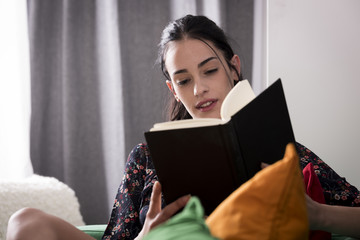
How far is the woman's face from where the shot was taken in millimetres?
1217

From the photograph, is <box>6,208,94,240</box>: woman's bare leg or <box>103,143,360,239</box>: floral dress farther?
<box>103,143,360,239</box>: floral dress

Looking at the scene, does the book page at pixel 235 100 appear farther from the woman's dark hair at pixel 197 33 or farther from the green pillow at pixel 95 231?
the green pillow at pixel 95 231

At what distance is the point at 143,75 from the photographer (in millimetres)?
2211

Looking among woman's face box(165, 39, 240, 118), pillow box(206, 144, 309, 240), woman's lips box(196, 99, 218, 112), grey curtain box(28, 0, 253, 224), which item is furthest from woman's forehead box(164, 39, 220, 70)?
grey curtain box(28, 0, 253, 224)

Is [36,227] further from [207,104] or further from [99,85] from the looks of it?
[99,85]

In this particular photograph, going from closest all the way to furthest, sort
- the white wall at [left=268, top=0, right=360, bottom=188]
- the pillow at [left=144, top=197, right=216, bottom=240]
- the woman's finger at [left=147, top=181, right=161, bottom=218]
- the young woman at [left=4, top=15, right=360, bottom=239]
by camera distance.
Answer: the pillow at [left=144, top=197, right=216, bottom=240], the woman's finger at [left=147, top=181, right=161, bottom=218], the young woman at [left=4, top=15, right=360, bottom=239], the white wall at [left=268, top=0, right=360, bottom=188]

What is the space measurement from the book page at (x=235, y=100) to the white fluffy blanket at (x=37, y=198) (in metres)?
0.99

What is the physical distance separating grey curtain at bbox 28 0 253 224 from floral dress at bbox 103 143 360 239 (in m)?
0.88

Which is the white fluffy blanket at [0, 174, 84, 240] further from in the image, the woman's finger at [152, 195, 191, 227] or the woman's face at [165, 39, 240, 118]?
the woman's finger at [152, 195, 191, 227]

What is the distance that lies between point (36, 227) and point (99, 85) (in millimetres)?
1370

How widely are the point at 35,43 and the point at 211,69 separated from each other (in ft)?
4.34

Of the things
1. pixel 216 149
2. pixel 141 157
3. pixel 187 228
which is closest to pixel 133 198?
pixel 141 157

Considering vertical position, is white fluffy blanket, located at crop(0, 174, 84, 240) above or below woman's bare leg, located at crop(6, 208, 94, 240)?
below

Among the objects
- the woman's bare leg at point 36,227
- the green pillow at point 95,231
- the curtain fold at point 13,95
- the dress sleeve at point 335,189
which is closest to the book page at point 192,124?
the woman's bare leg at point 36,227
